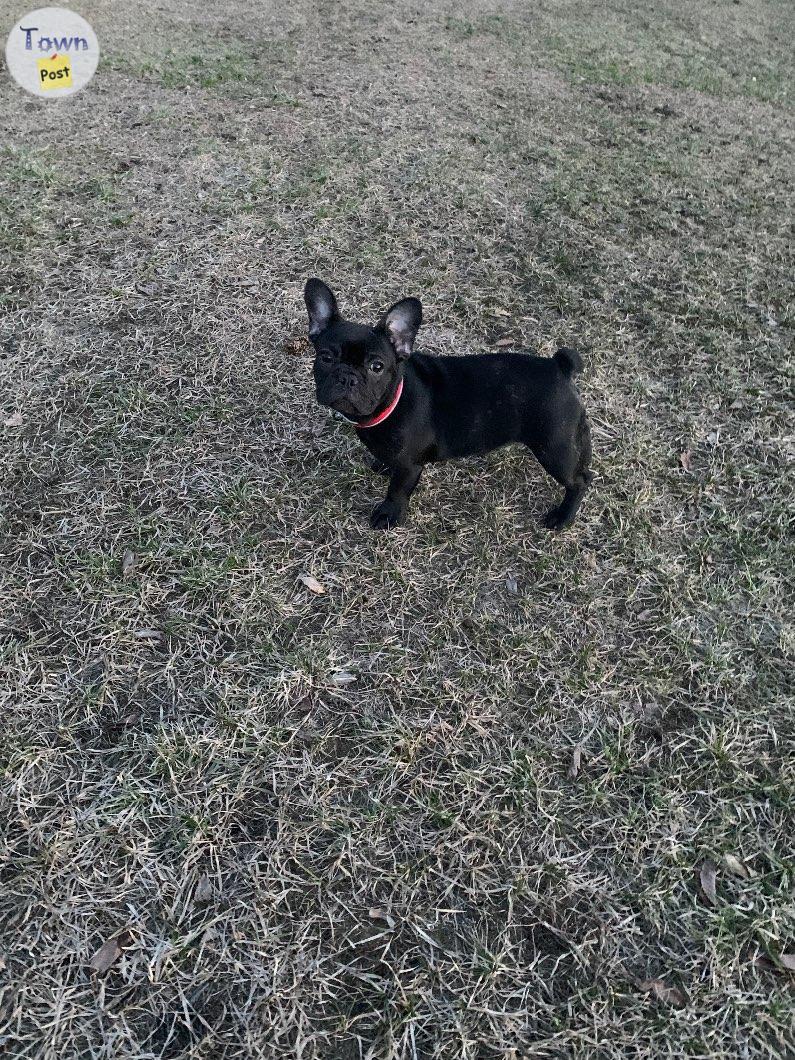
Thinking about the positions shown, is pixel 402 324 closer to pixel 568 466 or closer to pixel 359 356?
pixel 359 356

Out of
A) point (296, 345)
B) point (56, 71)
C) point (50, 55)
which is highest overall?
point (50, 55)

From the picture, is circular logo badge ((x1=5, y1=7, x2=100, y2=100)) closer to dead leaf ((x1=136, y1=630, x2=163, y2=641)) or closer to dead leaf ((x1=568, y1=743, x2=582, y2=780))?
dead leaf ((x1=136, y1=630, x2=163, y2=641))

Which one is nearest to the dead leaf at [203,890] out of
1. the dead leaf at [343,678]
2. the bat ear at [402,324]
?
the dead leaf at [343,678]

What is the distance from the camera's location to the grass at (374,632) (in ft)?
7.20

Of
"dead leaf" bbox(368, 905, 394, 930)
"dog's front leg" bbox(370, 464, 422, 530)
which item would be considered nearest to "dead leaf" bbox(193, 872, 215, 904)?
"dead leaf" bbox(368, 905, 394, 930)

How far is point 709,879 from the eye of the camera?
2.44 m

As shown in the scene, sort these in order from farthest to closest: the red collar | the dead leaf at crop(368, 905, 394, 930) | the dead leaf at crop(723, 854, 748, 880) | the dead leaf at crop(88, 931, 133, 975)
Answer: the red collar < the dead leaf at crop(723, 854, 748, 880) < the dead leaf at crop(368, 905, 394, 930) < the dead leaf at crop(88, 931, 133, 975)

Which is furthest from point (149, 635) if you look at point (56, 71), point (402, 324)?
point (56, 71)

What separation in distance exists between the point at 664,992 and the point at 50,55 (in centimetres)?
961

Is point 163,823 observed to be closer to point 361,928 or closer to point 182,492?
point 361,928

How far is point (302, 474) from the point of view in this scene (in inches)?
146

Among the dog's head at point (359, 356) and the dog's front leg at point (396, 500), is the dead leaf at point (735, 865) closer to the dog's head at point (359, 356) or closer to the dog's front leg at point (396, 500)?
the dog's front leg at point (396, 500)

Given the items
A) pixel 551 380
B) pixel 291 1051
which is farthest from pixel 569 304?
pixel 291 1051

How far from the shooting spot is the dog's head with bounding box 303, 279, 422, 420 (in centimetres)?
278
